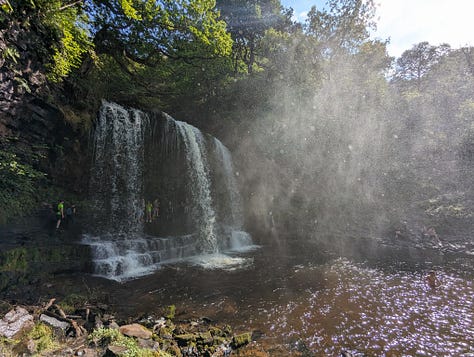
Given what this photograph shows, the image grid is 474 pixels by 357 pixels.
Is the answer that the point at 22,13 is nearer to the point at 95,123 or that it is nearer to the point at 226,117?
the point at 95,123

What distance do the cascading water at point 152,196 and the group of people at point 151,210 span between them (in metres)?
0.14

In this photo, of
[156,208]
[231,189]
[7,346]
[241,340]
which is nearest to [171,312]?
[241,340]

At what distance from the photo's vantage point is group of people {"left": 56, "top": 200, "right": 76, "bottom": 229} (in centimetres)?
1123

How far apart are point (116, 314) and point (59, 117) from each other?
10.4 m

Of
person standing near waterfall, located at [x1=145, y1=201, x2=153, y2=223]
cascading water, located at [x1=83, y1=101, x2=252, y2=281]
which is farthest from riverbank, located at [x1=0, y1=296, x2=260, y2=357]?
person standing near waterfall, located at [x1=145, y1=201, x2=153, y2=223]

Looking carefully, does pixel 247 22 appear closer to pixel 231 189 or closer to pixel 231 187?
pixel 231 187

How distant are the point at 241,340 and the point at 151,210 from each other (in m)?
11.4

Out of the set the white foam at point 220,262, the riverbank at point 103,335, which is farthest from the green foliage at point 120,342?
the white foam at point 220,262

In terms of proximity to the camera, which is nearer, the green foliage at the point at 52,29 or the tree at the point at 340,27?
the green foliage at the point at 52,29

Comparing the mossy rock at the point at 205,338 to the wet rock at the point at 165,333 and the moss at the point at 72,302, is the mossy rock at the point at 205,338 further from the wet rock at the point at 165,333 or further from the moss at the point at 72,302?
the moss at the point at 72,302

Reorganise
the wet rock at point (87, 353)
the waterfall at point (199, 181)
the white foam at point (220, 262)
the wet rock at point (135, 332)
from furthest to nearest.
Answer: the waterfall at point (199, 181)
the white foam at point (220, 262)
the wet rock at point (135, 332)
the wet rock at point (87, 353)

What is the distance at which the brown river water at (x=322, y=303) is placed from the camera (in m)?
6.48

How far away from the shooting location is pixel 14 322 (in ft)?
17.5

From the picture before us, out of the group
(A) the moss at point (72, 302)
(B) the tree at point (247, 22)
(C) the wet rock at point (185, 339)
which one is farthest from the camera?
(B) the tree at point (247, 22)
